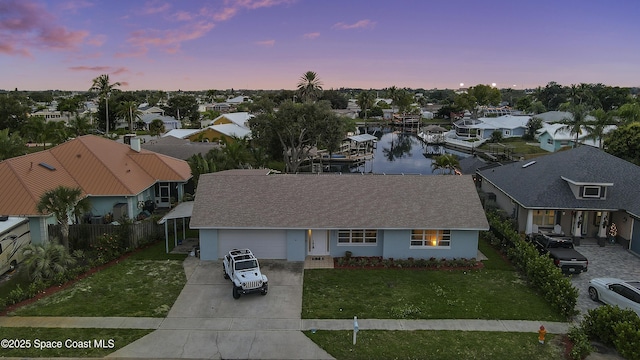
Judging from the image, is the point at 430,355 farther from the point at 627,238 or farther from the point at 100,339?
the point at 627,238

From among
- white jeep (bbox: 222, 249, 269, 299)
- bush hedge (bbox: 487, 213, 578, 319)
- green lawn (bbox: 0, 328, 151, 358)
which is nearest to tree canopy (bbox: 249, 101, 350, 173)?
bush hedge (bbox: 487, 213, 578, 319)

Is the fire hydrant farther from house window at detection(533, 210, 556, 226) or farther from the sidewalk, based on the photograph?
house window at detection(533, 210, 556, 226)

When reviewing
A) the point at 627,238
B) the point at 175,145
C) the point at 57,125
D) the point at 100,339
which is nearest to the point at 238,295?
the point at 100,339

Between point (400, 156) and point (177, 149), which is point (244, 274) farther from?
point (400, 156)

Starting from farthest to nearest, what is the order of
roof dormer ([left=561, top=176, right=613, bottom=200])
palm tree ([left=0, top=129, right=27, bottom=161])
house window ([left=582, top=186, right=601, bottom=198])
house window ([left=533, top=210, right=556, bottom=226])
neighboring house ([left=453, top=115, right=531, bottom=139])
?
neighboring house ([left=453, top=115, right=531, bottom=139]), palm tree ([left=0, top=129, right=27, bottom=161]), house window ([left=533, top=210, right=556, bottom=226]), house window ([left=582, top=186, right=601, bottom=198]), roof dormer ([left=561, top=176, right=613, bottom=200])

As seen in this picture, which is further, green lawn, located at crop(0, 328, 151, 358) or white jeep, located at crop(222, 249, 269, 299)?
white jeep, located at crop(222, 249, 269, 299)

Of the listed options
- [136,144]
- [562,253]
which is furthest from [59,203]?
[562,253]

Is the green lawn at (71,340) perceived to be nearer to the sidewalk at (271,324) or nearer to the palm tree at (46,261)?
the sidewalk at (271,324)
